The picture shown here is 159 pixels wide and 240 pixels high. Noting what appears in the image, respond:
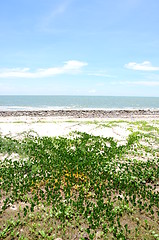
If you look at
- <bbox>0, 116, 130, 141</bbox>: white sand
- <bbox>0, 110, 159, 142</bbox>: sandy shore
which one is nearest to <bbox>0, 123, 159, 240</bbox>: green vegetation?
<bbox>0, 116, 130, 141</bbox>: white sand

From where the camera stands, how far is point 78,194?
8016 mm

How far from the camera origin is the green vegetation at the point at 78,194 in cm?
601

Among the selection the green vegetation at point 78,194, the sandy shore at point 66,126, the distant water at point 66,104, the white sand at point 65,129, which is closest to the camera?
the green vegetation at point 78,194

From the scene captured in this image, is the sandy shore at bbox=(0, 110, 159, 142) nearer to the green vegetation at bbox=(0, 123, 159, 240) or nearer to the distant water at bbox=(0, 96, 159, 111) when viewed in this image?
the green vegetation at bbox=(0, 123, 159, 240)

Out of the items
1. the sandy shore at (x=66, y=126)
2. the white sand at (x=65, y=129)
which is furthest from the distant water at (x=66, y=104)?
the white sand at (x=65, y=129)

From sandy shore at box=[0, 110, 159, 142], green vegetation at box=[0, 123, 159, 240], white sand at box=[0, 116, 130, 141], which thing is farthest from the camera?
sandy shore at box=[0, 110, 159, 142]

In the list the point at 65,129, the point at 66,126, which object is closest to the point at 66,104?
the point at 66,126

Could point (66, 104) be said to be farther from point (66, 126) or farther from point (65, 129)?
point (65, 129)

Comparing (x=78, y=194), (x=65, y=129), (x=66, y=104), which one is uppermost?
(x=66, y=104)

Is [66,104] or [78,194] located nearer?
[78,194]

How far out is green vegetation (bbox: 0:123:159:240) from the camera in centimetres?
601

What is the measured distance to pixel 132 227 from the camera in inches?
241

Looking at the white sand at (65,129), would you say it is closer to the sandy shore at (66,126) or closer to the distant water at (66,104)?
the sandy shore at (66,126)

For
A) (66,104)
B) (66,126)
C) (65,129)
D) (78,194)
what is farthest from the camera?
(66,104)
